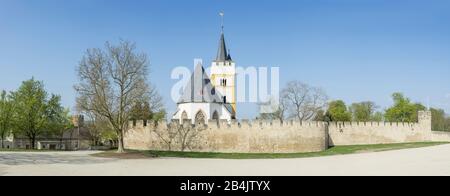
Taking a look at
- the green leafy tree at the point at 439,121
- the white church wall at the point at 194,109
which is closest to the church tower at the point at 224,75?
the white church wall at the point at 194,109

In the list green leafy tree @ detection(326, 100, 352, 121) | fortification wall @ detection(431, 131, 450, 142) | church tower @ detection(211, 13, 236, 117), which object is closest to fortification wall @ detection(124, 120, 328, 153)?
fortification wall @ detection(431, 131, 450, 142)

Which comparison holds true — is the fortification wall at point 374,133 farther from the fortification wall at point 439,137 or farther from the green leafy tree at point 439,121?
the green leafy tree at point 439,121

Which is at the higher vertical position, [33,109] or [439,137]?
[33,109]

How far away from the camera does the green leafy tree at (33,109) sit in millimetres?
43000

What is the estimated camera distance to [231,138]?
35.3 meters

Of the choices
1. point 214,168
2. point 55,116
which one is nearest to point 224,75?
point 55,116

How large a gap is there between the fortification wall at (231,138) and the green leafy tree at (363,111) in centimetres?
4329

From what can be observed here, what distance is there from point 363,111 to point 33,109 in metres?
54.6

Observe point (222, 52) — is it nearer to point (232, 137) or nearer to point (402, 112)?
point (402, 112)

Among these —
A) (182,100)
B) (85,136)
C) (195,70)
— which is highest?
(195,70)
